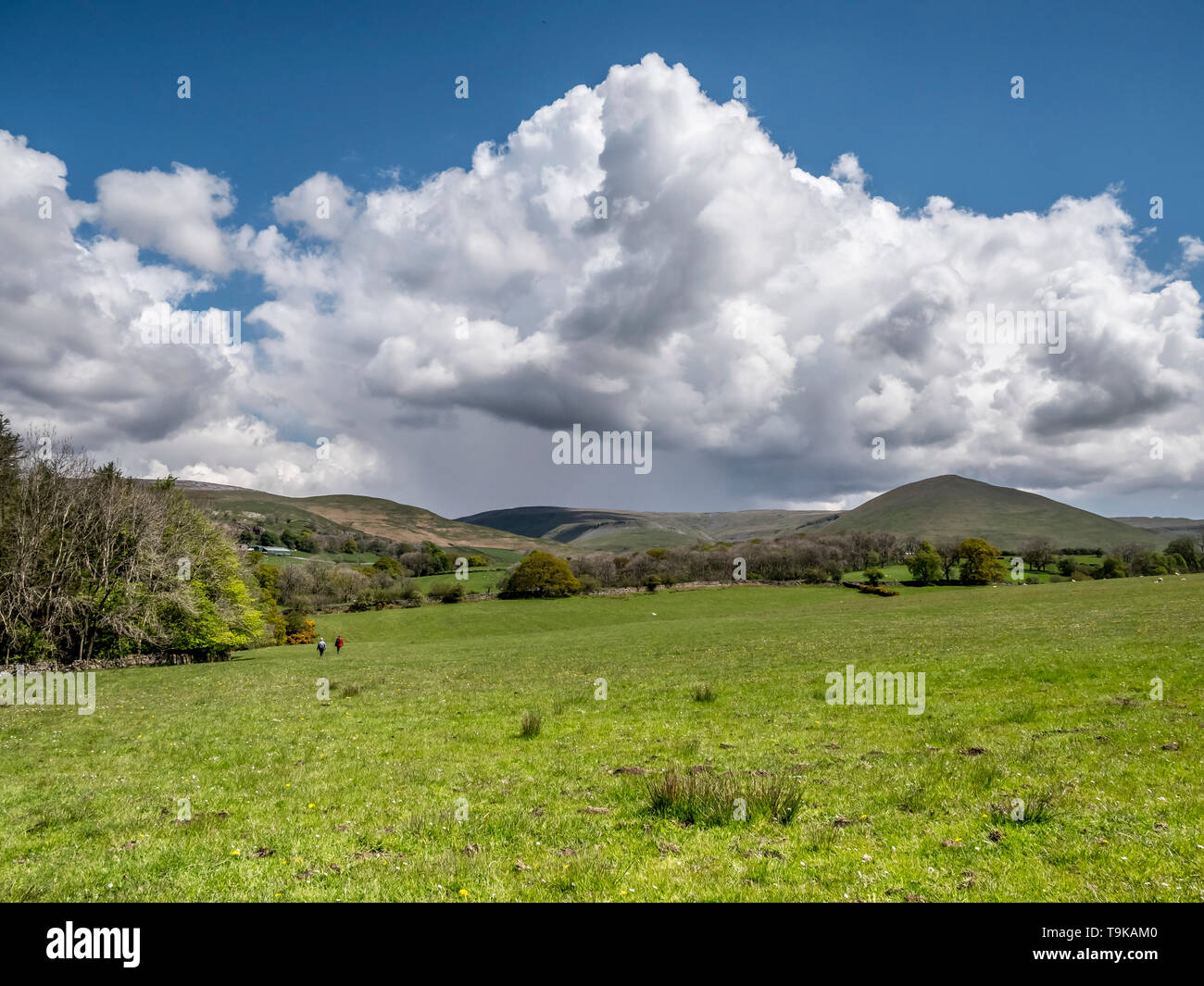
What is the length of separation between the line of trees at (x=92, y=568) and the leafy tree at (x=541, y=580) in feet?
205

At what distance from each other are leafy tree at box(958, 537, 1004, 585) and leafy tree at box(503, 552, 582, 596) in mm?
76654

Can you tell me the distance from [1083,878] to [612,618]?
85782 millimetres

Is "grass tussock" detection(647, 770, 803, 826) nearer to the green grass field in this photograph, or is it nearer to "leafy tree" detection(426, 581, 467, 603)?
the green grass field

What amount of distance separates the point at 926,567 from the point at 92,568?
127864 mm

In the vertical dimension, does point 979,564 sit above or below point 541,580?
above

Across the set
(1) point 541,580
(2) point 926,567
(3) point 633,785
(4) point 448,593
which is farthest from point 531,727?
(2) point 926,567

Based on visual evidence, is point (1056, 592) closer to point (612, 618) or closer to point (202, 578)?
point (612, 618)

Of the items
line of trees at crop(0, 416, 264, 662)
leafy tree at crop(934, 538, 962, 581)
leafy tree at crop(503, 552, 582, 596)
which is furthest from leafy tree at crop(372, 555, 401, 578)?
leafy tree at crop(934, 538, 962, 581)

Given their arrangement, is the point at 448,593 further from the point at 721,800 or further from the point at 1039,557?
the point at 1039,557

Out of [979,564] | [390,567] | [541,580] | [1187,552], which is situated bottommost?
[541,580]

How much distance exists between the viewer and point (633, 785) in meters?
12.4

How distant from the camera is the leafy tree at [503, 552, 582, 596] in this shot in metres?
114

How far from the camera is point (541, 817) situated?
10.6 m
